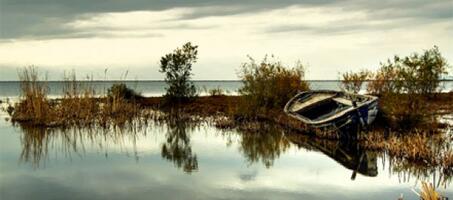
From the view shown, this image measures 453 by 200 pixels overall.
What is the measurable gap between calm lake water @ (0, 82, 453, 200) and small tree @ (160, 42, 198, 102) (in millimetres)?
10846

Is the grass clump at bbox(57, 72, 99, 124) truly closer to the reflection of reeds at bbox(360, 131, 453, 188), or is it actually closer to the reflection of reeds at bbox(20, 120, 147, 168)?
the reflection of reeds at bbox(20, 120, 147, 168)

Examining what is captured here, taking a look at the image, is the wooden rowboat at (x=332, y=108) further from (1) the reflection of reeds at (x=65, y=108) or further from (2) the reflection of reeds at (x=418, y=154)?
(1) the reflection of reeds at (x=65, y=108)

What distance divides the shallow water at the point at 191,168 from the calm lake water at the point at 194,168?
19 mm

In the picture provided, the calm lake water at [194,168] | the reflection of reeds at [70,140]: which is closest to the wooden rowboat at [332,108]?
the calm lake water at [194,168]

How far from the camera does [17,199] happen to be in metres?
10.4

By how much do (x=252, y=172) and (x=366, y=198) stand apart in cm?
330

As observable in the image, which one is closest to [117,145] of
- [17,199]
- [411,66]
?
[17,199]

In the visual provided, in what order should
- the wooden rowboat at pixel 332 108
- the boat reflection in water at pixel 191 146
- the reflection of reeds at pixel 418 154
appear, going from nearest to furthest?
the reflection of reeds at pixel 418 154
the boat reflection in water at pixel 191 146
the wooden rowboat at pixel 332 108

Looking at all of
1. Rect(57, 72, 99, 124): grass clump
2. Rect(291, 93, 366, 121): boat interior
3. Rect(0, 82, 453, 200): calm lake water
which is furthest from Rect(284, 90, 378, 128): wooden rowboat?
Rect(57, 72, 99, 124): grass clump

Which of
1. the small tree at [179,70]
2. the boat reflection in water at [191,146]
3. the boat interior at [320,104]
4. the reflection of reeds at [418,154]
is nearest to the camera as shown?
the reflection of reeds at [418,154]

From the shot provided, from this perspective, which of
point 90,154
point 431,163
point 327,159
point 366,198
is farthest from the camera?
point 90,154

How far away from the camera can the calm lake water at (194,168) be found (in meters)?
10.9

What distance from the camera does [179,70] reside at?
103 ft

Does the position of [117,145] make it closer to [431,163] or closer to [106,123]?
[106,123]
